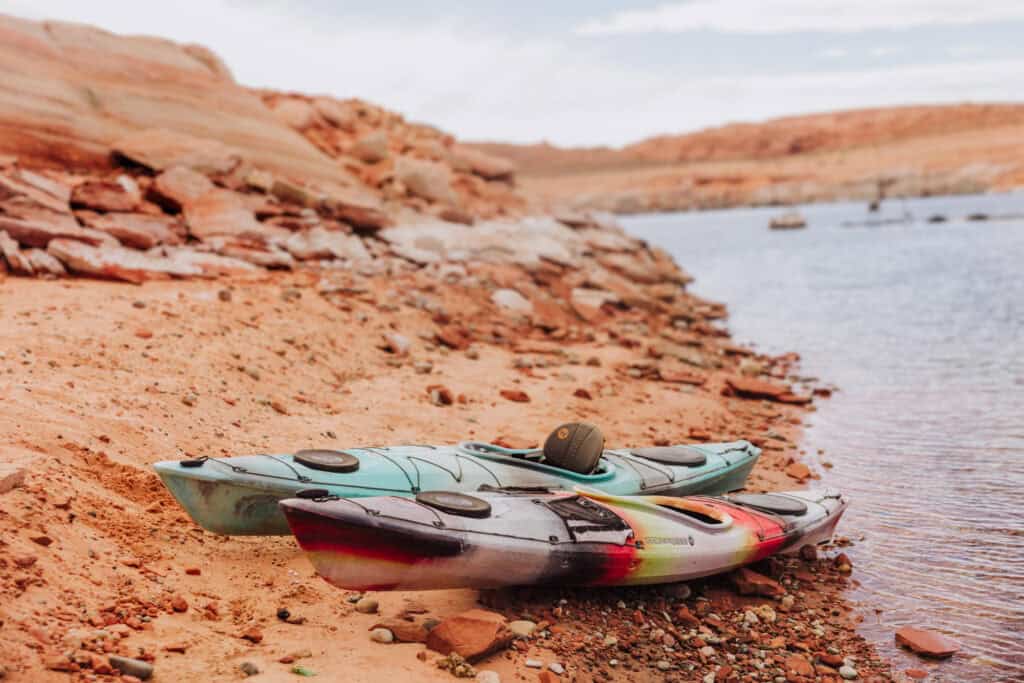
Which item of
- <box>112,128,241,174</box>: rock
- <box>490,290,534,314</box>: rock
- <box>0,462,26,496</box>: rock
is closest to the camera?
<box>0,462,26,496</box>: rock

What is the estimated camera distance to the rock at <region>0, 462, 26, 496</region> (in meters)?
4.94

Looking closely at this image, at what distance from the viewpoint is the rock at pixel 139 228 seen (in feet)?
39.9

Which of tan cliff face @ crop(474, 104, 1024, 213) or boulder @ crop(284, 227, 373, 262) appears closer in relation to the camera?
boulder @ crop(284, 227, 373, 262)

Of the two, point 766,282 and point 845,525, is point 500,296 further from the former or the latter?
point 766,282

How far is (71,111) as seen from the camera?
15.5 meters

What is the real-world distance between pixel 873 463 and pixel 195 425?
6762 millimetres

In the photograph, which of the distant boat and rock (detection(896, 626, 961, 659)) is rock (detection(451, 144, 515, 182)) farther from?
the distant boat

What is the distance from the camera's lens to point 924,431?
410 inches

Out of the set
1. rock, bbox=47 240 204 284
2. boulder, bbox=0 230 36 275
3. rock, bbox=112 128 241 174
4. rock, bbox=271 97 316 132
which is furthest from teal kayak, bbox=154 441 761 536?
rock, bbox=271 97 316 132

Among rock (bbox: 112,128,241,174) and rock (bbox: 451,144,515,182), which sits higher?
rock (bbox: 451,144,515,182)

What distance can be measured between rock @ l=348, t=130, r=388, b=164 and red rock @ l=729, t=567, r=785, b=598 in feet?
57.1

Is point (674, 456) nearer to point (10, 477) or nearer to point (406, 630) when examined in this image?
point (406, 630)

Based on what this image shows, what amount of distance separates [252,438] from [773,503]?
4304 mm

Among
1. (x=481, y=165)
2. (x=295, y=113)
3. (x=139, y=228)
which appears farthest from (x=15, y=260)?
(x=481, y=165)
